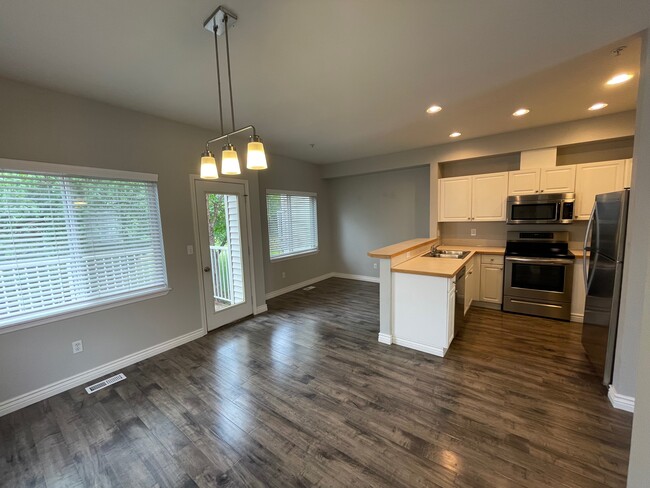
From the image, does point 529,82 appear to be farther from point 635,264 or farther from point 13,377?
point 13,377

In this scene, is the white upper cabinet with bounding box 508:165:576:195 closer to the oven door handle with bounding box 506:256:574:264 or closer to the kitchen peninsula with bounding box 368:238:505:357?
the oven door handle with bounding box 506:256:574:264

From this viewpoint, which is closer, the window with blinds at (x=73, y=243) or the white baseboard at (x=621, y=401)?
the white baseboard at (x=621, y=401)

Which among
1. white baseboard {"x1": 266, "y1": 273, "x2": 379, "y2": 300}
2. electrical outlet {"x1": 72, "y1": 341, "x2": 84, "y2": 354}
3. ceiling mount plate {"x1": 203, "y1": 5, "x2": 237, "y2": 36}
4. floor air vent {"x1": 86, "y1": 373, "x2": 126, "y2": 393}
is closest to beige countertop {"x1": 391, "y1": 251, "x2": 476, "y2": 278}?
ceiling mount plate {"x1": 203, "y1": 5, "x2": 237, "y2": 36}

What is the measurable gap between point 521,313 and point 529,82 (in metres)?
3.12

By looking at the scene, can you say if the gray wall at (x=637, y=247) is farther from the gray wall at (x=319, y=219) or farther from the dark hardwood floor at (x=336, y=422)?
the gray wall at (x=319, y=219)

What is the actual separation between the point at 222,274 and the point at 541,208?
15.9ft

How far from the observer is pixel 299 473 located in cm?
167

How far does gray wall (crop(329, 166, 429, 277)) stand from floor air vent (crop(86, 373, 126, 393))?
4.81 metres

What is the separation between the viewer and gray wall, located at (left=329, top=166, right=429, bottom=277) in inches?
219

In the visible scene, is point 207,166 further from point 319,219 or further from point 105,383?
point 319,219

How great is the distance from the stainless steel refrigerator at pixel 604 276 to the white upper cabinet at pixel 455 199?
6.31ft

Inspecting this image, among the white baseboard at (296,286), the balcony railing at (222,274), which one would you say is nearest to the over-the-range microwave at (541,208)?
the white baseboard at (296,286)

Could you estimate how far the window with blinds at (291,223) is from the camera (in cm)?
543

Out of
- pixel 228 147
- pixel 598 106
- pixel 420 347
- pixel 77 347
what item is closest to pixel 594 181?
pixel 598 106
